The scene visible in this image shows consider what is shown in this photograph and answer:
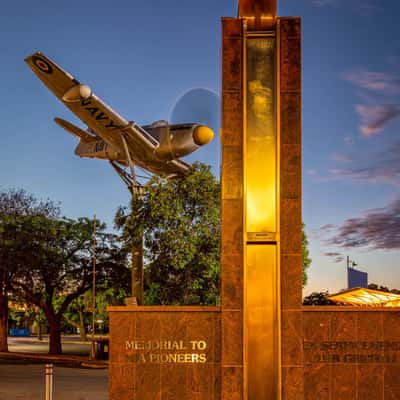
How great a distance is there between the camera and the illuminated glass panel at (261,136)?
12031 mm

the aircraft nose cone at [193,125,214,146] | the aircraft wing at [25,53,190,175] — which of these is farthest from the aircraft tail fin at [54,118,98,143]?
the aircraft nose cone at [193,125,214,146]

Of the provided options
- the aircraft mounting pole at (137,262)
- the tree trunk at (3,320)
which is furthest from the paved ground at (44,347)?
the aircraft mounting pole at (137,262)

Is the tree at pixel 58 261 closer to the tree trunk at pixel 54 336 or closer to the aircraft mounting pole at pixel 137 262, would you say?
the tree trunk at pixel 54 336

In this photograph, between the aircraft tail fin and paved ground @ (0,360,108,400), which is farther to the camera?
the aircraft tail fin

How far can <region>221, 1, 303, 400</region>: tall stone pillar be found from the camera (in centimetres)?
1172

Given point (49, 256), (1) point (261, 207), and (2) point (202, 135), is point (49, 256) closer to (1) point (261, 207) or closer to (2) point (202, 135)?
(2) point (202, 135)

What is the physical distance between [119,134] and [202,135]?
14.4 ft

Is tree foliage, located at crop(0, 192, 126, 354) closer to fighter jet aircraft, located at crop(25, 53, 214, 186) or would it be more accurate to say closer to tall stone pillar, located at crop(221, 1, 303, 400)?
fighter jet aircraft, located at crop(25, 53, 214, 186)

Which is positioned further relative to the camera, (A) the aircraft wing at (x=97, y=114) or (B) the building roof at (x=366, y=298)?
(A) the aircraft wing at (x=97, y=114)

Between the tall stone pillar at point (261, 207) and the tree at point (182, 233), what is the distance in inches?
791

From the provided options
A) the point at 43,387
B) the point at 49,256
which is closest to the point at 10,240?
the point at 49,256

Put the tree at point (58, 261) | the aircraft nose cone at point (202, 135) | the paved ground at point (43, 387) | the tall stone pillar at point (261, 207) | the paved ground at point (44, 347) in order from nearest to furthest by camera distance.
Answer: the tall stone pillar at point (261, 207), the paved ground at point (43, 387), the aircraft nose cone at point (202, 135), the tree at point (58, 261), the paved ground at point (44, 347)

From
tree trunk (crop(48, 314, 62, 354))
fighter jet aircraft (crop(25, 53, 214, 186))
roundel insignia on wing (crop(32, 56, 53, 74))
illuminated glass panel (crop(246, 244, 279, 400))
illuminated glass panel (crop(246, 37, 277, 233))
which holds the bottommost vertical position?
tree trunk (crop(48, 314, 62, 354))

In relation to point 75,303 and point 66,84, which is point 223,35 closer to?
point 66,84
